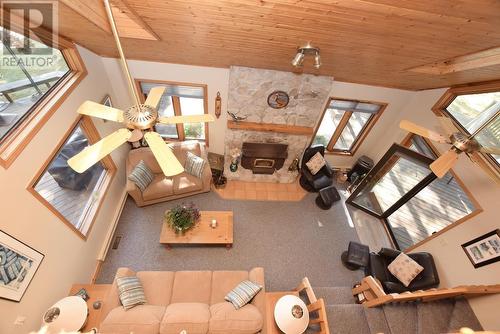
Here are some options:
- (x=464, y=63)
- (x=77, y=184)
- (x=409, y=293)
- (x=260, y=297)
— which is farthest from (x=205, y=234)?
(x=464, y=63)

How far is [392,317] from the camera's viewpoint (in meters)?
3.54

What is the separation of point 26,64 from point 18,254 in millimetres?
2315

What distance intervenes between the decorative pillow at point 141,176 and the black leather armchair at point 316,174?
12.4 feet

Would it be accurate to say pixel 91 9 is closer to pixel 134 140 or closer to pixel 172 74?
pixel 134 140

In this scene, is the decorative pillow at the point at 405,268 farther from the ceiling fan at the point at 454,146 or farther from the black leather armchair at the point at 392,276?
the ceiling fan at the point at 454,146

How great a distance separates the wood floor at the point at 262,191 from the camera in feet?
19.2

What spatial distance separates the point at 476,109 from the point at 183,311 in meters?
5.84

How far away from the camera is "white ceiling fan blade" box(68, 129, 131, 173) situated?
1.67m

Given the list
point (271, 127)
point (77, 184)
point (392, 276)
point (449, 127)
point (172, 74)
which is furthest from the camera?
point (271, 127)

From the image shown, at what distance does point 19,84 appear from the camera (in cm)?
280

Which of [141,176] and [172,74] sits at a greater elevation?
[172,74]

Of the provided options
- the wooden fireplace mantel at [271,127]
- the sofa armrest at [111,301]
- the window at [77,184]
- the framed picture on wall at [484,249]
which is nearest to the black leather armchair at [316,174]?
the wooden fireplace mantel at [271,127]

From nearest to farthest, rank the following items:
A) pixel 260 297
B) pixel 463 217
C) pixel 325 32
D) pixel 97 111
Result: pixel 97 111 < pixel 325 32 < pixel 260 297 < pixel 463 217

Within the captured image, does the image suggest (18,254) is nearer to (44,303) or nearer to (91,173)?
(44,303)
